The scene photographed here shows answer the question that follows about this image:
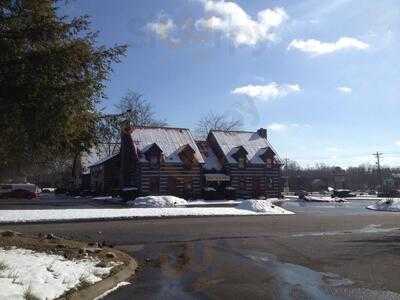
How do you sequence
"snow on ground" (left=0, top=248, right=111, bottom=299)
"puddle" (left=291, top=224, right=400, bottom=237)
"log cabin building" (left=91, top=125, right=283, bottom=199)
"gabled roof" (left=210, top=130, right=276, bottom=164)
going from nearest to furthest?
"snow on ground" (left=0, top=248, right=111, bottom=299) → "puddle" (left=291, top=224, right=400, bottom=237) → "log cabin building" (left=91, top=125, right=283, bottom=199) → "gabled roof" (left=210, top=130, right=276, bottom=164)

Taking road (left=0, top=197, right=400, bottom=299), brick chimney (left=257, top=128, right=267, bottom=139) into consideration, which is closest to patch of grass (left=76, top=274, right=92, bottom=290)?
road (left=0, top=197, right=400, bottom=299)

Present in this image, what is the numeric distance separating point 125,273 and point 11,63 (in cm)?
499

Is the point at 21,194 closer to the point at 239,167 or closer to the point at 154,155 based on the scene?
the point at 154,155

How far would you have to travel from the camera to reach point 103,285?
413 inches

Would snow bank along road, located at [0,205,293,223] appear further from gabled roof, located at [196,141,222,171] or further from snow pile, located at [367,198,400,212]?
gabled roof, located at [196,141,222,171]

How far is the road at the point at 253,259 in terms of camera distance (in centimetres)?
1058

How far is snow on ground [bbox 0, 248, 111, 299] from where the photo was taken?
8.96m

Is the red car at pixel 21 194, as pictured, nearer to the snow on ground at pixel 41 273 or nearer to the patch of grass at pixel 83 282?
the snow on ground at pixel 41 273

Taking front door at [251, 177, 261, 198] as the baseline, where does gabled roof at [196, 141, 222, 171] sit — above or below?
above

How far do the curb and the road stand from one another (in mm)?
239

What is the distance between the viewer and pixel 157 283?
11297 mm

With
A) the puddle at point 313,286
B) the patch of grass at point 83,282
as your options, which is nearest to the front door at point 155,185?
the puddle at point 313,286

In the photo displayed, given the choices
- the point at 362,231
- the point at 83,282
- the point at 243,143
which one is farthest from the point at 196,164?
the point at 83,282

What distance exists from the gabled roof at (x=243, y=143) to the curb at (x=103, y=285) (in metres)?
52.1
